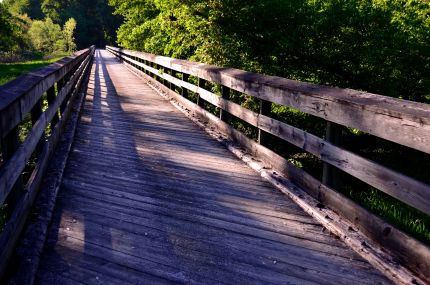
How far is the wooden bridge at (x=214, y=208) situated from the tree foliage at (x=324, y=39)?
567cm

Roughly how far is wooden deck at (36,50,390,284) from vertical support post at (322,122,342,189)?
0.40 metres

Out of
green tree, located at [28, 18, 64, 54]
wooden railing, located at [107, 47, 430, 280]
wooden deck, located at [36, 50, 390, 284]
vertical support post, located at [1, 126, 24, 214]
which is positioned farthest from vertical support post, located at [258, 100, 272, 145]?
green tree, located at [28, 18, 64, 54]

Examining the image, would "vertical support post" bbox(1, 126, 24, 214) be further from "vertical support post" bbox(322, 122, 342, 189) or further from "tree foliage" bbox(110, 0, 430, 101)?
"tree foliage" bbox(110, 0, 430, 101)

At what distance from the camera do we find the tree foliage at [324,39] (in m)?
10.4

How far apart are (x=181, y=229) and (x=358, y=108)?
1.73 metres

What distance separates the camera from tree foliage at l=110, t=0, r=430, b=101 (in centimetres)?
1043

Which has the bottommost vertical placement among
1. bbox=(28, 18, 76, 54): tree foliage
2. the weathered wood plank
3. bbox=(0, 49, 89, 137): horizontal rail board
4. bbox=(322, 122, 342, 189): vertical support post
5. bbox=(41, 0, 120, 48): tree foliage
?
the weathered wood plank

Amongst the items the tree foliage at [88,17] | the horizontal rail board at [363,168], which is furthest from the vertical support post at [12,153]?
A: the tree foliage at [88,17]

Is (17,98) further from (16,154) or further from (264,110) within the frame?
(264,110)

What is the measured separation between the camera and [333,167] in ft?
12.8

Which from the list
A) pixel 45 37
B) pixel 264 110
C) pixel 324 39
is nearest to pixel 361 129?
pixel 264 110

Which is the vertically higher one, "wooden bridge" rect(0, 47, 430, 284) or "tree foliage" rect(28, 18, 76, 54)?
"tree foliage" rect(28, 18, 76, 54)

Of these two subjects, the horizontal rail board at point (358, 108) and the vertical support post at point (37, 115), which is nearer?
the horizontal rail board at point (358, 108)

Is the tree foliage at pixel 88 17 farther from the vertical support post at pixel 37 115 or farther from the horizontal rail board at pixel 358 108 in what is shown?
the horizontal rail board at pixel 358 108
